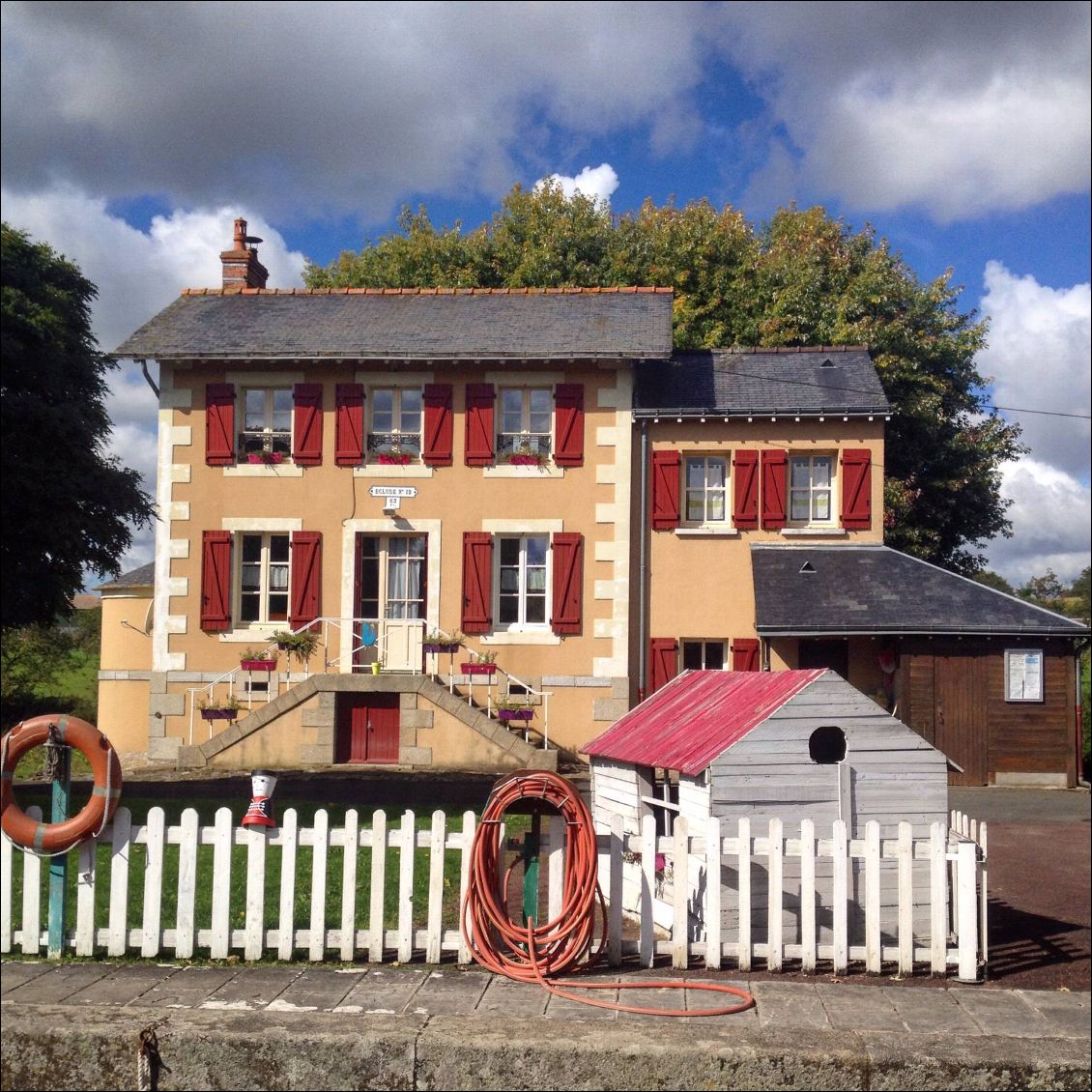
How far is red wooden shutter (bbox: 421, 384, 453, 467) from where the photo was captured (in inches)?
857

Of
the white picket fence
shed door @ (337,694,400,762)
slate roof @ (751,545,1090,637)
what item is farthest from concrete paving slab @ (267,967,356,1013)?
shed door @ (337,694,400,762)

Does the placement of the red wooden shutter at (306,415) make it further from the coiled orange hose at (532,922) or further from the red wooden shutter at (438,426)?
the coiled orange hose at (532,922)

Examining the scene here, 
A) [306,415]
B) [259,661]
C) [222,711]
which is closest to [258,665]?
[259,661]

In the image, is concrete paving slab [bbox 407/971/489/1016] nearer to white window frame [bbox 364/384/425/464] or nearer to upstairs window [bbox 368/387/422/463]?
white window frame [bbox 364/384/425/464]

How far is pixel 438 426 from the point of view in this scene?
2184 cm

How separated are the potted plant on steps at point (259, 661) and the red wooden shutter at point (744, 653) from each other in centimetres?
779

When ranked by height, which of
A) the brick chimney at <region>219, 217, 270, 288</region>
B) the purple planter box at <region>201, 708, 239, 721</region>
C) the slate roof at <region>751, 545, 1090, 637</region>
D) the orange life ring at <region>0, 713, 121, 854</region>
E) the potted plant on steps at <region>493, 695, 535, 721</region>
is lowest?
the purple planter box at <region>201, 708, 239, 721</region>

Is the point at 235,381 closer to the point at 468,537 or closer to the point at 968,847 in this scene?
the point at 468,537

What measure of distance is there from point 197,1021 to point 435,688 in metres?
14.5

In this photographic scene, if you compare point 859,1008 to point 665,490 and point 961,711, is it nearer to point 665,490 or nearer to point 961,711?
point 961,711

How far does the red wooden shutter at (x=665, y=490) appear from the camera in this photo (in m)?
21.6

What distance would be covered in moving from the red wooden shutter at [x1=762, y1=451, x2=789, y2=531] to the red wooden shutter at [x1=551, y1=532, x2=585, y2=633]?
10.8ft

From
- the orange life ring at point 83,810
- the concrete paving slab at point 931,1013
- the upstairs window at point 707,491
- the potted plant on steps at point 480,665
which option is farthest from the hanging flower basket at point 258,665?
the concrete paving slab at point 931,1013

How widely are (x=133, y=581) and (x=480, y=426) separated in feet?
24.2
